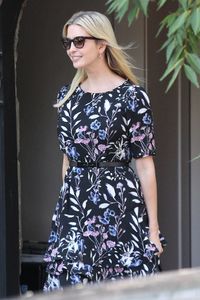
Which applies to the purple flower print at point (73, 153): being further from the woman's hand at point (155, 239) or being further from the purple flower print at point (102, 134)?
the woman's hand at point (155, 239)

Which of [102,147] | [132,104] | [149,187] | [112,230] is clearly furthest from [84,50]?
[112,230]

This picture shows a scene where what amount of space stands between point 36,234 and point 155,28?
1.72 m

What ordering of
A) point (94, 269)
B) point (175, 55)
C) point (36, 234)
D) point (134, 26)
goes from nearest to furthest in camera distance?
point (175, 55)
point (94, 269)
point (134, 26)
point (36, 234)

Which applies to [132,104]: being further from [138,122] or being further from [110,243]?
[110,243]

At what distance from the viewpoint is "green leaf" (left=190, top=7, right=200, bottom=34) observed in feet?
5.99

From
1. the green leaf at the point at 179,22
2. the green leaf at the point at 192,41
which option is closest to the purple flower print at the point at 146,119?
the green leaf at the point at 192,41

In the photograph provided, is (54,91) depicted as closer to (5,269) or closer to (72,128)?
(5,269)

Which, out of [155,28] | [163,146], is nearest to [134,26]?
[155,28]

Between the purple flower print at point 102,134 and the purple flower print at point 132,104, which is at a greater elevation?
the purple flower print at point 132,104

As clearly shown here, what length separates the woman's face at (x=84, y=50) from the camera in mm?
2859

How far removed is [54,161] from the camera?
16.9ft

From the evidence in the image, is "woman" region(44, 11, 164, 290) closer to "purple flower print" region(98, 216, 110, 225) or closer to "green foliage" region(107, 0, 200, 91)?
"purple flower print" region(98, 216, 110, 225)

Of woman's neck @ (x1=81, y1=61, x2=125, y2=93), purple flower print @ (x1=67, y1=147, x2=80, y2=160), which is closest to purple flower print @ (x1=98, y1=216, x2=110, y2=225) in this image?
purple flower print @ (x1=67, y1=147, x2=80, y2=160)

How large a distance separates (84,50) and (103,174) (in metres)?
0.51
